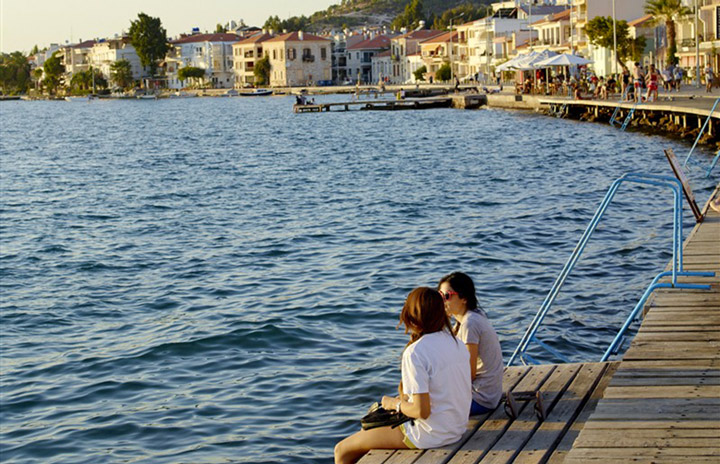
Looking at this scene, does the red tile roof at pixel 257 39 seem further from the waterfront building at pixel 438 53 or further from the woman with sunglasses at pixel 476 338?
the woman with sunglasses at pixel 476 338

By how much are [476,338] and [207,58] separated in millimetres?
187746

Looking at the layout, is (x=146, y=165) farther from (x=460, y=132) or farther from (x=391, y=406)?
(x=391, y=406)

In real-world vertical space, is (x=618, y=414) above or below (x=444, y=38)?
below

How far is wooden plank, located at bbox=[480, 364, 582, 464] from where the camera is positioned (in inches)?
255

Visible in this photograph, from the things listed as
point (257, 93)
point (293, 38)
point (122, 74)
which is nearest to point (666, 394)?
point (257, 93)

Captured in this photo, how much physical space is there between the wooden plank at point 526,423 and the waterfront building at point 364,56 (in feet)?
586

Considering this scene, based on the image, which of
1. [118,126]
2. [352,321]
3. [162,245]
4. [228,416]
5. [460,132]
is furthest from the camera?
[118,126]

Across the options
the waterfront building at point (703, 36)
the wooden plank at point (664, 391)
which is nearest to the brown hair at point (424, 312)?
the wooden plank at point (664, 391)

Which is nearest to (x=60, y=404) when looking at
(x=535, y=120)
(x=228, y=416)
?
(x=228, y=416)

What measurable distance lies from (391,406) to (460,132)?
5074cm

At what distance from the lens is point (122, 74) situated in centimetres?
19150

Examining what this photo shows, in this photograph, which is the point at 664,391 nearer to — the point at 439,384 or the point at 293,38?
the point at 439,384

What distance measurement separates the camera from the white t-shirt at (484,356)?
6.99 meters

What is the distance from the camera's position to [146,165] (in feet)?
153
